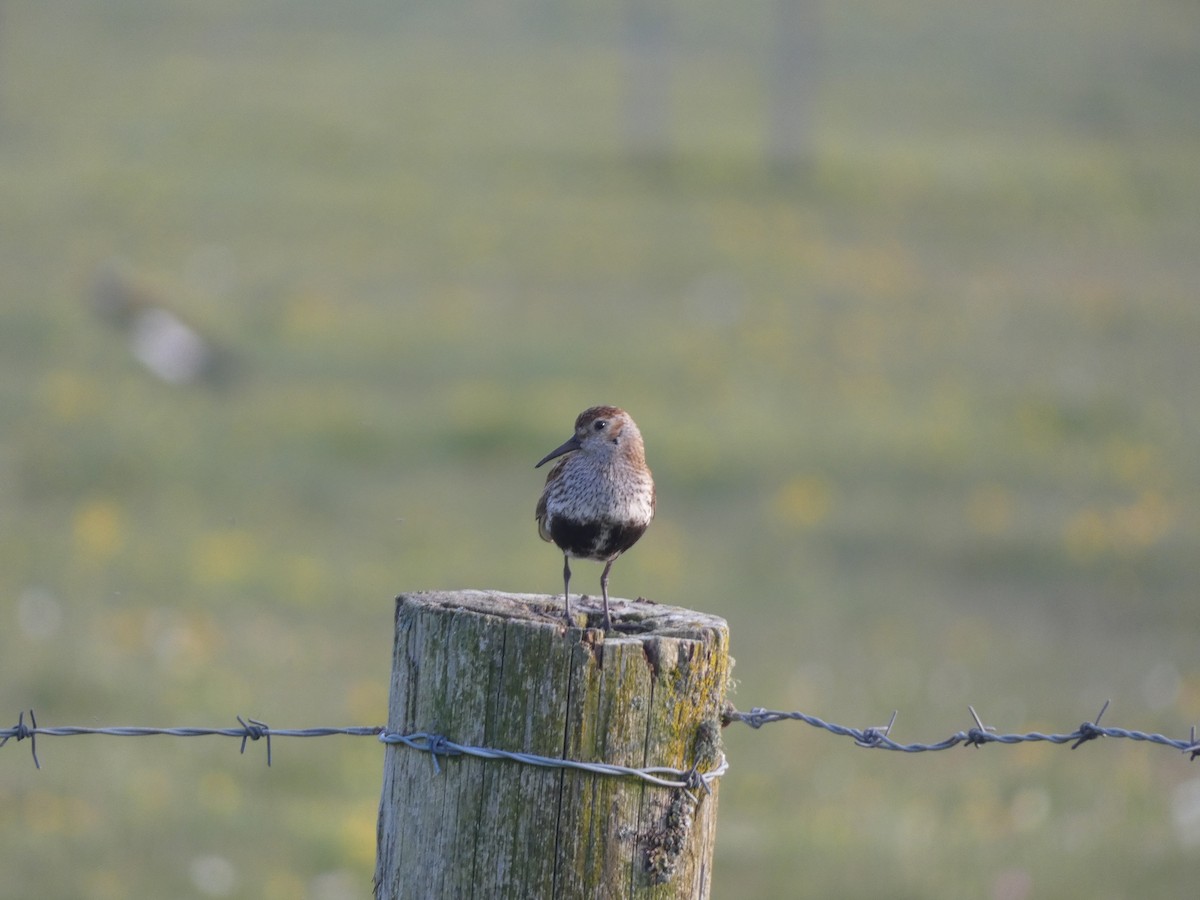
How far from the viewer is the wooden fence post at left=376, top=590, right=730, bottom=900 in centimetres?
319

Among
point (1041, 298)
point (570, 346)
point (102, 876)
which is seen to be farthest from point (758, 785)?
point (1041, 298)

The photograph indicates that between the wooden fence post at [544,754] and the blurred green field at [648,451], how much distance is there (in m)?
3.87

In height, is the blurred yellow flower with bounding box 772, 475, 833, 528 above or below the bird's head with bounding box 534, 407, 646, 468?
above

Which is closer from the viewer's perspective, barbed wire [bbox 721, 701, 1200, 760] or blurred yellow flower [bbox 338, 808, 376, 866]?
barbed wire [bbox 721, 701, 1200, 760]

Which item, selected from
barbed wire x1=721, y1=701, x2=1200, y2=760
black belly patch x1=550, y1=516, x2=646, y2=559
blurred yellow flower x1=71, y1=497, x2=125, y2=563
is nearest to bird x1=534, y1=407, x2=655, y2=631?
black belly patch x1=550, y1=516, x2=646, y2=559

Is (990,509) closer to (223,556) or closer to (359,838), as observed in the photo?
(223,556)

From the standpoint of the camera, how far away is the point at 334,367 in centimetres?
1741

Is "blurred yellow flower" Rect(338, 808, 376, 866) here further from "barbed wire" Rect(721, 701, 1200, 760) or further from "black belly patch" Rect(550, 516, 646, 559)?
"barbed wire" Rect(721, 701, 1200, 760)

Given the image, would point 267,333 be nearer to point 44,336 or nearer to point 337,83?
Result: point 44,336

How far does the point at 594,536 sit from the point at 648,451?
1038 cm

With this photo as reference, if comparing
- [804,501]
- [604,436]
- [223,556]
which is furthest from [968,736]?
[804,501]

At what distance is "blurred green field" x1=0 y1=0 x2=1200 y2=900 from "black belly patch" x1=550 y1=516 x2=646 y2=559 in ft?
10.5

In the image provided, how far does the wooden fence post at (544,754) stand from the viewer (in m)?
3.19

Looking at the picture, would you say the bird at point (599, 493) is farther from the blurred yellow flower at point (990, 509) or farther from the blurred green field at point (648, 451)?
the blurred yellow flower at point (990, 509)
